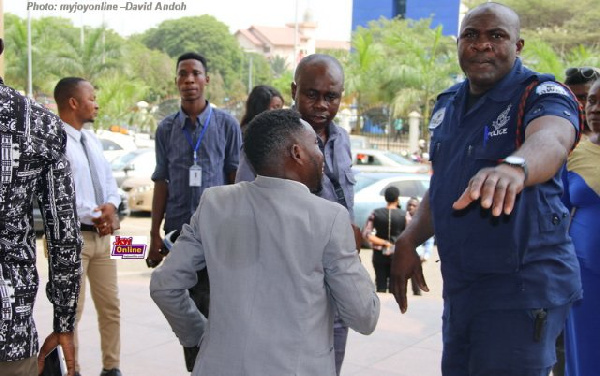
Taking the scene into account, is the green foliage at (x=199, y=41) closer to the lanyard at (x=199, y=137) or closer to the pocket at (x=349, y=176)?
the lanyard at (x=199, y=137)

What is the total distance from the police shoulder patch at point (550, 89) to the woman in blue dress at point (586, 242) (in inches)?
49.8

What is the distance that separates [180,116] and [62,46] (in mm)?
29790

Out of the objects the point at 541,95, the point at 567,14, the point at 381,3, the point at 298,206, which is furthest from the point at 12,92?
the point at 381,3

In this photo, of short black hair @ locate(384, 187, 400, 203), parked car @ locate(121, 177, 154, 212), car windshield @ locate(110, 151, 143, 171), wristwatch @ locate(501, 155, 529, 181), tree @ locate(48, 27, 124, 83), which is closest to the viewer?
wristwatch @ locate(501, 155, 529, 181)

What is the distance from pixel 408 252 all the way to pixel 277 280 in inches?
36.3

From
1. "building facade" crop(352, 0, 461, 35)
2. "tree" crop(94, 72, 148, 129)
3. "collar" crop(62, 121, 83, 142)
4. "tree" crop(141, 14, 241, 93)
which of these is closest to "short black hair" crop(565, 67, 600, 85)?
"collar" crop(62, 121, 83, 142)

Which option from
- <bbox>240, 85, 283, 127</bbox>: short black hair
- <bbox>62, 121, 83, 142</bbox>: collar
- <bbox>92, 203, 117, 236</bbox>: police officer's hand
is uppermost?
<bbox>240, 85, 283, 127</bbox>: short black hair

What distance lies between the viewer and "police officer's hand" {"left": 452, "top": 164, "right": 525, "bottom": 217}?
161cm

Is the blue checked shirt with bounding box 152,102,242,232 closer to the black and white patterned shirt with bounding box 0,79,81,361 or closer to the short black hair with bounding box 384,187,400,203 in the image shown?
the black and white patterned shirt with bounding box 0,79,81,361

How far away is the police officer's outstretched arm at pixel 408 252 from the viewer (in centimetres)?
290

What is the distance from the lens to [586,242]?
3.49 meters

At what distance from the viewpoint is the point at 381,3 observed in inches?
2891

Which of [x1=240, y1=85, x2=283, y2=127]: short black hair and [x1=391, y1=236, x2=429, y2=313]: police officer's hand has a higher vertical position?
[x1=240, y1=85, x2=283, y2=127]: short black hair

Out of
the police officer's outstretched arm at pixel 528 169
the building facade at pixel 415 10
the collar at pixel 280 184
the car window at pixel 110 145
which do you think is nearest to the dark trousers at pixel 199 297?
the collar at pixel 280 184
